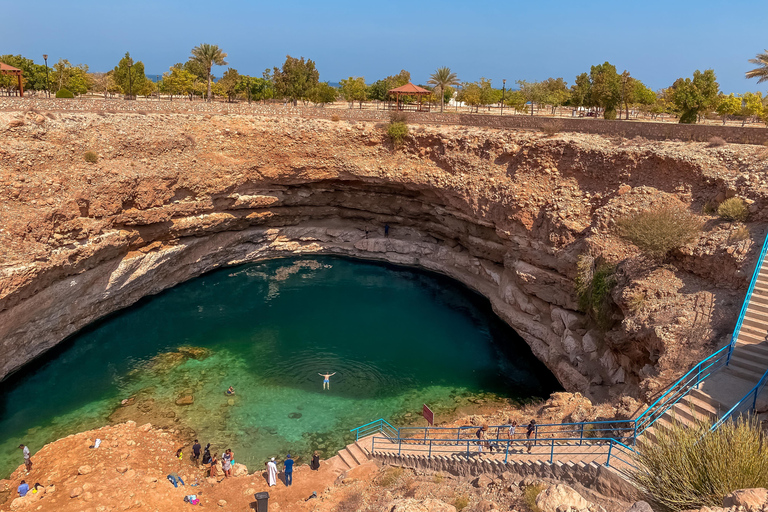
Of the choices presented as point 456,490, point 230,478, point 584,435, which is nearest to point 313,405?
point 230,478

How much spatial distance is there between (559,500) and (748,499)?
3.93 m

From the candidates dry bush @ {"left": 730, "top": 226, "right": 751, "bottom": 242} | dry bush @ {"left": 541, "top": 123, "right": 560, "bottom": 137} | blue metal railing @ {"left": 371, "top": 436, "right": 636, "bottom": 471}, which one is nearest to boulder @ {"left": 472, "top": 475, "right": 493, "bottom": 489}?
blue metal railing @ {"left": 371, "top": 436, "right": 636, "bottom": 471}

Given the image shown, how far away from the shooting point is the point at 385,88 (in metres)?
68.1

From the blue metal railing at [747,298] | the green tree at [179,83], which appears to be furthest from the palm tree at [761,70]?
the green tree at [179,83]

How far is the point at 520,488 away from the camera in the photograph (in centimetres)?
1440

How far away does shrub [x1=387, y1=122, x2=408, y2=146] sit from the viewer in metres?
38.4

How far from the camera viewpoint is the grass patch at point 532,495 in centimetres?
1241

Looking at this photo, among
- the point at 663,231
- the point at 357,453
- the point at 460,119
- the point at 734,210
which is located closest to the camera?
the point at 357,453

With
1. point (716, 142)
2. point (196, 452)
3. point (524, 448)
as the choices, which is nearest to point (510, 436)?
point (524, 448)

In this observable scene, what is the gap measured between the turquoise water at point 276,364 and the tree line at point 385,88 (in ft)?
69.1

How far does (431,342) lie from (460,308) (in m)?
5.66

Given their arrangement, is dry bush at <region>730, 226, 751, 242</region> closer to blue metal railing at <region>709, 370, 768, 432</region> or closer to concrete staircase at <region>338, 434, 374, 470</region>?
blue metal railing at <region>709, 370, 768, 432</region>

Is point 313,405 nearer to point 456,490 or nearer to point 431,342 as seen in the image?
point 431,342

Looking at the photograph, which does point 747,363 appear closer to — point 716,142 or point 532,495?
point 532,495
